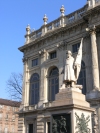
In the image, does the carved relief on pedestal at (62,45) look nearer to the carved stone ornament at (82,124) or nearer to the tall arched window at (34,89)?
the tall arched window at (34,89)

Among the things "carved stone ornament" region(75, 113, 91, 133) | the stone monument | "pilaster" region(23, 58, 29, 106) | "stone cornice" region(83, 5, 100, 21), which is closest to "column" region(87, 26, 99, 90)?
"stone cornice" region(83, 5, 100, 21)

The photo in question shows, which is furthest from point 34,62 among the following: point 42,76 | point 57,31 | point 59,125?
point 59,125

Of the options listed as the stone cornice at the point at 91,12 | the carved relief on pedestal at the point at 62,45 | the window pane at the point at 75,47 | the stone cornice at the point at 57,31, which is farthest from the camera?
the carved relief on pedestal at the point at 62,45

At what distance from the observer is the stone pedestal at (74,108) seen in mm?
10227

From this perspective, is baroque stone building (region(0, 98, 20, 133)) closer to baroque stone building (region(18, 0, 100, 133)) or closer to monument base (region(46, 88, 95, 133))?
baroque stone building (region(18, 0, 100, 133))

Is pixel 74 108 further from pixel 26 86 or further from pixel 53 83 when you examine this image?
pixel 26 86

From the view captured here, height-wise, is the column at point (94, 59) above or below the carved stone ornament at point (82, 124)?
above

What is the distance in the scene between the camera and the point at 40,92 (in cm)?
2666

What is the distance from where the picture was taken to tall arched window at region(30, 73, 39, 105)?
27.6m

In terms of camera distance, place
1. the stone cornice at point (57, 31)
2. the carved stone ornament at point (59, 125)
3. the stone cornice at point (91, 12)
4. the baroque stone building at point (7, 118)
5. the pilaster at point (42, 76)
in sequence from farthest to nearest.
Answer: the baroque stone building at point (7, 118) → the pilaster at point (42, 76) → the stone cornice at point (57, 31) → the stone cornice at point (91, 12) → the carved stone ornament at point (59, 125)

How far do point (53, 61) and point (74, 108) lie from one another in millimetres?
16436

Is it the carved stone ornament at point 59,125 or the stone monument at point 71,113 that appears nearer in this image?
the stone monument at point 71,113

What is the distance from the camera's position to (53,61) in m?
26.5

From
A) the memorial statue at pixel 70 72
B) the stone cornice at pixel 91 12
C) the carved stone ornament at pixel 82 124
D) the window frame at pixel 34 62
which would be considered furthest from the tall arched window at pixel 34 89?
the carved stone ornament at pixel 82 124
